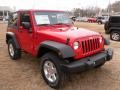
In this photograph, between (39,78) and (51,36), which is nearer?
(51,36)

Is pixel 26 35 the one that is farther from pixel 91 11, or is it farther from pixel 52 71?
pixel 91 11

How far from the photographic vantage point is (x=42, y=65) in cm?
552

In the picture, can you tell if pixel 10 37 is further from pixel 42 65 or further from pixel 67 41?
pixel 67 41

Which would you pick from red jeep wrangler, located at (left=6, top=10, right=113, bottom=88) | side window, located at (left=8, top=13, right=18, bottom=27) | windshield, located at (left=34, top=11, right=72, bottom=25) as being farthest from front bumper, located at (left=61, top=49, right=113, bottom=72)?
side window, located at (left=8, top=13, right=18, bottom=27)

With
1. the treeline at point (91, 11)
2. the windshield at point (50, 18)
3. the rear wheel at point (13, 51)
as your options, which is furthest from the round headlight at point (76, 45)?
the treeline at point (91, 11)

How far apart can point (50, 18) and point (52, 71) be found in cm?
188

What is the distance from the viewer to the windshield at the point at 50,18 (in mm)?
6107

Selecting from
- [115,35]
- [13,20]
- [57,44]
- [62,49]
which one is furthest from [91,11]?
[62,49]

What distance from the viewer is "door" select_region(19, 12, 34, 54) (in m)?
6.17

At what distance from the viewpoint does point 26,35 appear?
21.2ft

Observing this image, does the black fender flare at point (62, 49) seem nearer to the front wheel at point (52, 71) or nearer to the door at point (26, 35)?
the front wheel at point (52, 71)

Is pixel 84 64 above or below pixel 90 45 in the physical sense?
below

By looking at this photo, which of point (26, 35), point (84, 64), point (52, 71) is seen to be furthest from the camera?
point (26, 35)

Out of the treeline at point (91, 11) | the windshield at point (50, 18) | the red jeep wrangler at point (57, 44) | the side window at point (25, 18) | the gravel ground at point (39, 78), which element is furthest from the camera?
the treeline at point (91, 11)
